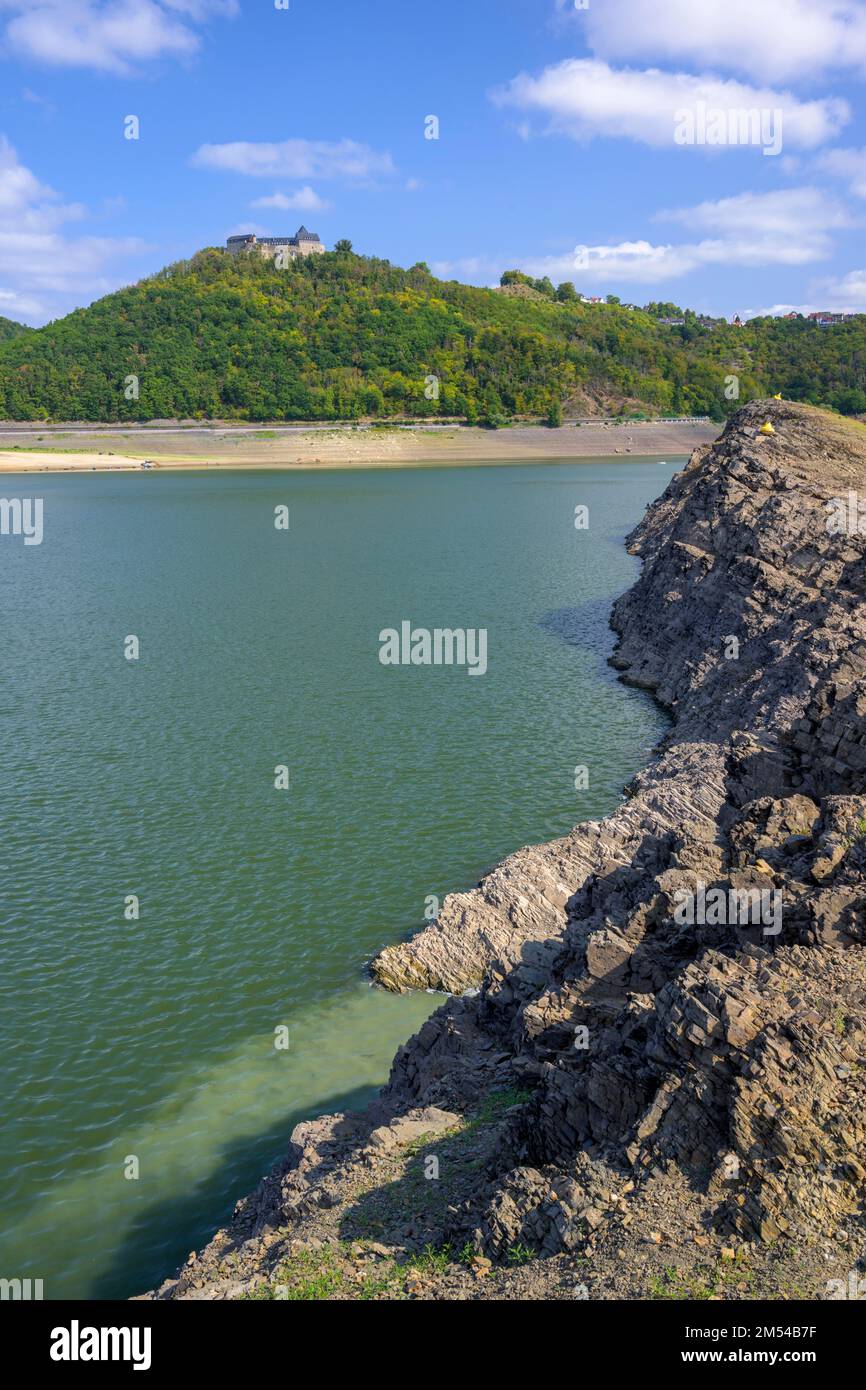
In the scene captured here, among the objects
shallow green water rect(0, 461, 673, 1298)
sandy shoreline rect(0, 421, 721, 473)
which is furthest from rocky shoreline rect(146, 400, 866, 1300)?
sandy shoreline rect(0, 421, 721, 473)

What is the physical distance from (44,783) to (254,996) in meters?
15.0

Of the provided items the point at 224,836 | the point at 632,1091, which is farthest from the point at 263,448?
the point at 632,1091

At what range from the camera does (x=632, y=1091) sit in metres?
13.2

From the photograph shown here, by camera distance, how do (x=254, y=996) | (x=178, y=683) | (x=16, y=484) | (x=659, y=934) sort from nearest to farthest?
(x=659, y=934), (x=254, y=996), (x=178, y=683), (x=16, y=484)

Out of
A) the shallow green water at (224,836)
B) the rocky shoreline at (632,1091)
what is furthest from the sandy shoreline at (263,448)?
the rocky shoreline at (632,1091)

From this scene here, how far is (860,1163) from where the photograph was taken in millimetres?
11500

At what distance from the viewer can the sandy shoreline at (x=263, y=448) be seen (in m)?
175

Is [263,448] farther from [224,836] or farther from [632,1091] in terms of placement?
[632,1091]

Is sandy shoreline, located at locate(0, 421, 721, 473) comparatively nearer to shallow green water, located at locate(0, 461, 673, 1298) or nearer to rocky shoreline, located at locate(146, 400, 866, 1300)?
shallow green water, located at locate(0, 461, 673, 1298)

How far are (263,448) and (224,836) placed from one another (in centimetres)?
16230

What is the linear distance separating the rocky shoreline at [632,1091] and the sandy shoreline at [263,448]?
163343mm

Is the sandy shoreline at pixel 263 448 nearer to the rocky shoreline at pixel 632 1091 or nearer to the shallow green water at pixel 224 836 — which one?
the shallow green water at pixel 224 836

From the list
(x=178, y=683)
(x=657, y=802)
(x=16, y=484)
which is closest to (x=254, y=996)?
(x=657, y=802)
